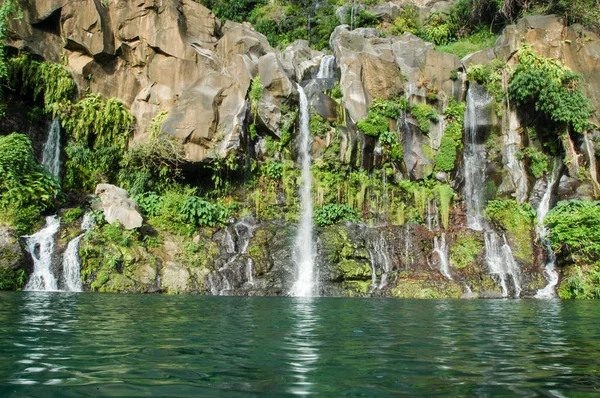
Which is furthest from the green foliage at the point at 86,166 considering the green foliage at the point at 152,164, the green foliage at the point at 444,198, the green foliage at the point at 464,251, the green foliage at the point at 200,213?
the green foliage at the point at 464,251

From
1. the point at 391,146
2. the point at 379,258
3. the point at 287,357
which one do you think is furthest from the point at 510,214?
the point at 287,357

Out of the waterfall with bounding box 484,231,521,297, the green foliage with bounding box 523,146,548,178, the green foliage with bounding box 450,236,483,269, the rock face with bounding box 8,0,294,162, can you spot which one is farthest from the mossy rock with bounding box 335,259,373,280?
the green foliage with bounding box 523,146,548,178

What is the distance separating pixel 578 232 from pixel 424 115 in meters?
8.74

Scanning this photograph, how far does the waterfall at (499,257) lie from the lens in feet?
61.0

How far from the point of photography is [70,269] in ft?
50.8

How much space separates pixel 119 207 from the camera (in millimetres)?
17484

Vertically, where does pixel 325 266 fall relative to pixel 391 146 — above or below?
below

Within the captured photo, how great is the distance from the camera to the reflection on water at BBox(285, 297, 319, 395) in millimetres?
3520

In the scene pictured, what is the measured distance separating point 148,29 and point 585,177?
2134 cm

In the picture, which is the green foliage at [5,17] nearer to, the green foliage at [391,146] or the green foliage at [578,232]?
the green foliage at [391,146]

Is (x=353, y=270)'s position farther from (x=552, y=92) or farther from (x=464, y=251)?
(x=552, y=92)

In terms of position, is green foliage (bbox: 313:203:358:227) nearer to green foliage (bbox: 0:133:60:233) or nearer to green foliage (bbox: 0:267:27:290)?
green foliage (bbox: 0:133:60:233)

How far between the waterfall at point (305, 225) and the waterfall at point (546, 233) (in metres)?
8.27

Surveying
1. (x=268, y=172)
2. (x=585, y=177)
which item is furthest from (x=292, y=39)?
(x=585, y=177)
